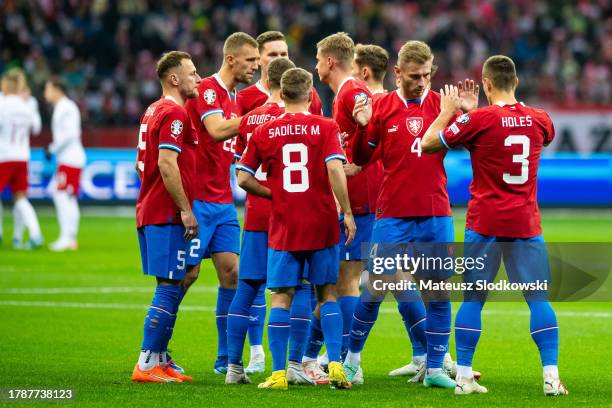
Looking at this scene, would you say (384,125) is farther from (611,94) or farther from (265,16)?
(265,16)

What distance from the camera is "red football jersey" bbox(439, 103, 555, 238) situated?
795 centimetres

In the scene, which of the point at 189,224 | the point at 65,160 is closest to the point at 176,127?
the point at 189,224

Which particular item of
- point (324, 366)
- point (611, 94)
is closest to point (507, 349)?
point (324, 366)

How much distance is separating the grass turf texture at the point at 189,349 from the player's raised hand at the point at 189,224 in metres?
1.13

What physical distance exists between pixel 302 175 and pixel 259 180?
80 cm

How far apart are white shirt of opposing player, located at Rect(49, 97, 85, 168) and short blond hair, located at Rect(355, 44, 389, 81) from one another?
32.9ft

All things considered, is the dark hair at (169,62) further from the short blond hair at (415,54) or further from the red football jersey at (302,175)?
the short blond hair at (415,54)

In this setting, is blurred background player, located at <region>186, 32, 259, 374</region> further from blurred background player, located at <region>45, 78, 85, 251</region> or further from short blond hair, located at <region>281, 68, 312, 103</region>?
blurred background player, located at <region>45, 78, 85, 251</region>

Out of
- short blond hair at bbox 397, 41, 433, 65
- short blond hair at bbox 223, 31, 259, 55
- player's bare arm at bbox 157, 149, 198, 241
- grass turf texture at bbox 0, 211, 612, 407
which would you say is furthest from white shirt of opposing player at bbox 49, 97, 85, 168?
short blond hair at bbox 397, 41, 433, 65

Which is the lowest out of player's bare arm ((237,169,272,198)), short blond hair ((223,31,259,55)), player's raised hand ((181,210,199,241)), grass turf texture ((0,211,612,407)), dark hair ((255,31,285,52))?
grass turf texture ((0,211,612,407))

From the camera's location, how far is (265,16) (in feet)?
102

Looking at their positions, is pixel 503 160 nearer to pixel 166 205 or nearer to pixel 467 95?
pixel 467 95

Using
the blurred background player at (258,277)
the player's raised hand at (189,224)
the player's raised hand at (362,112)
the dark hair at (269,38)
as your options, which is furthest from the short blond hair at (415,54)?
the player's raised hand at (189,224)

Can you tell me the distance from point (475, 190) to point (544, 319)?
103 centimetres
